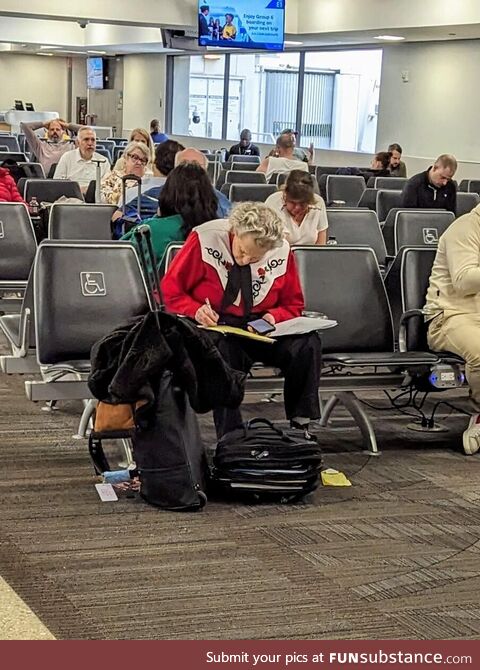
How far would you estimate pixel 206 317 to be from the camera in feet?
15.1

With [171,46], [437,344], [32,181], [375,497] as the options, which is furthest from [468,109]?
[375,497]

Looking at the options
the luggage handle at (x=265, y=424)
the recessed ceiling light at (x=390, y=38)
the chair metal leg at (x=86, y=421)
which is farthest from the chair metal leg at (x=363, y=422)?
the recessed ceiling light at (x=390, y=38)

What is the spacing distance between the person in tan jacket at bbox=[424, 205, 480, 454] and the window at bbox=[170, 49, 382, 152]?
1337 centimetres

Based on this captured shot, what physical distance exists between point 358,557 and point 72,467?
4.45ft

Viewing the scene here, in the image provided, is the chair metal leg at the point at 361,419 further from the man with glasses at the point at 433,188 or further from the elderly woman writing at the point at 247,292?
the man with glasses at the point at 433,188

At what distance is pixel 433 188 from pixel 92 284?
14.5ft

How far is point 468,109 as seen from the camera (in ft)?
52.0

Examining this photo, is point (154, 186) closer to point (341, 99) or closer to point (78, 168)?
point (78, 168)

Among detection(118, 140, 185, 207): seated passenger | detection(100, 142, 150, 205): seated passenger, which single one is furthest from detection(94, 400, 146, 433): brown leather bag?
detection(100, 142, 150, 205): seated passenger

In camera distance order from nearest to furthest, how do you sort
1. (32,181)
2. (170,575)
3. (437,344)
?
1. (170,575)
2. (437,344)
3. (32,181)

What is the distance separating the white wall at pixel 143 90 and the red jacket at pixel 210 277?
68.6 ft

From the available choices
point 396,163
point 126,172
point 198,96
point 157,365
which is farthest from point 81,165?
point 198,96

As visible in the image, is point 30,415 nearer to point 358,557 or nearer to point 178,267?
point 178,267

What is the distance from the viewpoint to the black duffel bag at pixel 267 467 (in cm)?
416
